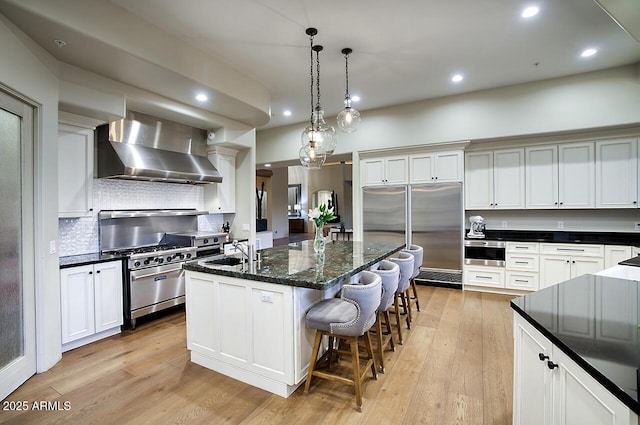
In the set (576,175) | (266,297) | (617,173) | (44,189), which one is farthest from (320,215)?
(617,173)

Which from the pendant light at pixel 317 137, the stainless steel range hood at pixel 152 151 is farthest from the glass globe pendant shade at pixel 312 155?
the stainless steel range hood at pixel 152 151

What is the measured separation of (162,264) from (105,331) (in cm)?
89

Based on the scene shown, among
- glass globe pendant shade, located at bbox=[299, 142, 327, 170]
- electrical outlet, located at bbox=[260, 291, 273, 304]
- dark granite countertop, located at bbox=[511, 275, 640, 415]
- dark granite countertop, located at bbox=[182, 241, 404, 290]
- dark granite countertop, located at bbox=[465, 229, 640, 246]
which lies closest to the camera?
dark granite countertop, located at bbox=[511, 275, 640, 415]

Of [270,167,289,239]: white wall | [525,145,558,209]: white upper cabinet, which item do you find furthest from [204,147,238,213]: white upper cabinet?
[270,167,289,239]: white wall

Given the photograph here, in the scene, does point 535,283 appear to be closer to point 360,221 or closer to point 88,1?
point 360,221

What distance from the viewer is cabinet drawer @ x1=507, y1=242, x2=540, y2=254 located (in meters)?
4.57

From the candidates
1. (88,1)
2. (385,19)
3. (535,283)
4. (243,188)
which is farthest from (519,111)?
(88,1)

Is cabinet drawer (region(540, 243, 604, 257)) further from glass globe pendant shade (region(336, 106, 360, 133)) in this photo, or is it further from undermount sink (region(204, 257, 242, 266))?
undermount sink (region(204, 257, 242, 266))

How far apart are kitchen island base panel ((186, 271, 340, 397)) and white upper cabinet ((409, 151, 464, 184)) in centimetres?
344

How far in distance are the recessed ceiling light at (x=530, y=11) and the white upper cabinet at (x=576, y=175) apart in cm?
255

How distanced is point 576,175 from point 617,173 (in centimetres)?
44

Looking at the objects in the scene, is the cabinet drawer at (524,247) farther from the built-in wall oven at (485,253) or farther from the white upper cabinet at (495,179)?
the white upper cabinet at (495,179)

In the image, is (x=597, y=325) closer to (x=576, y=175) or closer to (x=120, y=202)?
(x=576, y=175)

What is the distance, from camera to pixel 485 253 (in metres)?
4.92
